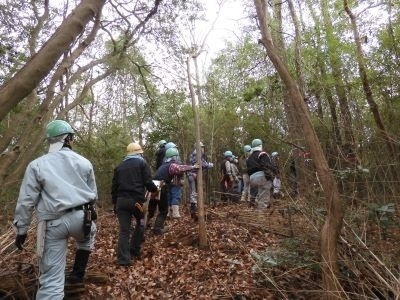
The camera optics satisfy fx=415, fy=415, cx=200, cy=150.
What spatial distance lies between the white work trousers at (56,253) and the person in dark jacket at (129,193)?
1942 mm

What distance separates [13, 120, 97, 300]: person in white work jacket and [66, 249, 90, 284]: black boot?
508mm

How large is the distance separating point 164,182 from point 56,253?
3842 mm

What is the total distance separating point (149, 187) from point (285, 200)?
2107 millimetres

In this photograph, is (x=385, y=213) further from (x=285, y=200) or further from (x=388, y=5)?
(x=388, y=5)

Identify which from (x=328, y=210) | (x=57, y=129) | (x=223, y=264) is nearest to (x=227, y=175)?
(x=223, y=264)

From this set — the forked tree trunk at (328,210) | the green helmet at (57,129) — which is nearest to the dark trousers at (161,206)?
the green helmet at (57,129)

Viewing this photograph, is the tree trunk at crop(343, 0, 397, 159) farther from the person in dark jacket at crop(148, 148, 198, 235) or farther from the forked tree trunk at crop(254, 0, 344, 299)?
the person in dark jacket at crop(148, 148, 198, 235)

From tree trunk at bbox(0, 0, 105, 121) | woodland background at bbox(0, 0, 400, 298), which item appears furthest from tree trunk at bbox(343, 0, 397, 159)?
tree trunk at bbox(0, 0, 105, 121)

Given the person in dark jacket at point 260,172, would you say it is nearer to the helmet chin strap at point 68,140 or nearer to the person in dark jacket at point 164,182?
the person in dark jacket at point 164,182

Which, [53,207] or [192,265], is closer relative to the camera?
[53,207]

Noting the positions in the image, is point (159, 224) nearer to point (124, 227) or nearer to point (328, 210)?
point (124, 227)

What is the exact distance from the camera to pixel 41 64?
11.3ft

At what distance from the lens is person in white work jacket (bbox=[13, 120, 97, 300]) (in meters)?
3.99

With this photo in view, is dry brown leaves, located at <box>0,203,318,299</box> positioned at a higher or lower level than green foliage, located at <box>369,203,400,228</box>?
lower
